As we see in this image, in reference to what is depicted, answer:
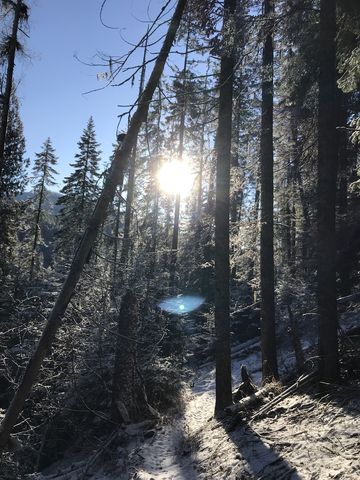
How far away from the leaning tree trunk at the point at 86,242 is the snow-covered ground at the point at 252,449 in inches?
125

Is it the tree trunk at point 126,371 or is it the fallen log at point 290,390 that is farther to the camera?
the tree trunk at point 126,371

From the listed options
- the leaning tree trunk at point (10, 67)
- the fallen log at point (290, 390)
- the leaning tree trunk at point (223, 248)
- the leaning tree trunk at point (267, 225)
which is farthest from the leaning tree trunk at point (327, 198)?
the leaning tree trunk at point (10, 67)

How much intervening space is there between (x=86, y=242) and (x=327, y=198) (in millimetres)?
5026

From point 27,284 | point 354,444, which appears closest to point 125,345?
point 354,444

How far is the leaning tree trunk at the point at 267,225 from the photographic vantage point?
10781mm

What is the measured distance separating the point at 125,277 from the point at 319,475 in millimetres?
10386

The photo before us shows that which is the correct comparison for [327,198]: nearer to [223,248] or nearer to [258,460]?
[223,248]

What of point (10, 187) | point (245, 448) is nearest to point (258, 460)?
point (245, 448)

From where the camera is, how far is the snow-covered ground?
490 centimetres

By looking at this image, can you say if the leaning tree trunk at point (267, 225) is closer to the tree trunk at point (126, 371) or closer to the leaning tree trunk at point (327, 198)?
the leaning tree trunk at point (327, 198)

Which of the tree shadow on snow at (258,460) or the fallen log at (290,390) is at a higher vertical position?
the fallen log at (290,390)

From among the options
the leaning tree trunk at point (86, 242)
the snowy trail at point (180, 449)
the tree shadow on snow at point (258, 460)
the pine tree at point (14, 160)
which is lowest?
the snowy trail at point (180, 449)

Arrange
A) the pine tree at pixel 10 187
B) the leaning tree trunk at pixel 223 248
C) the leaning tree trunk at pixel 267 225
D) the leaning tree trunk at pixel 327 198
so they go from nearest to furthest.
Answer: the leaning tree trunk at pixel 327 198, the leaning tree trunk at pixel 223 248, the leaning tree trunk at pixel 267 225, the pine tree at pixel 10 187

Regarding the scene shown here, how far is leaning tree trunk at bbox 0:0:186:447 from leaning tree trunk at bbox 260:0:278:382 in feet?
24.0
